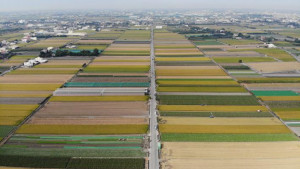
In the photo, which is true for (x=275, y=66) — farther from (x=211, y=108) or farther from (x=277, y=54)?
(x=211, y=108)

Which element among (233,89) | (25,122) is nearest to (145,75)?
(233,89)

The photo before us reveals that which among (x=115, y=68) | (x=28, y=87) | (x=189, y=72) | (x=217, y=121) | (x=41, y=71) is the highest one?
(x=115, y=68)

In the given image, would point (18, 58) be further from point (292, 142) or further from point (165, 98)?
point (292, 142)

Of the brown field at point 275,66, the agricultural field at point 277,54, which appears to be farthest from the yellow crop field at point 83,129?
the agricultural field at point 277,54

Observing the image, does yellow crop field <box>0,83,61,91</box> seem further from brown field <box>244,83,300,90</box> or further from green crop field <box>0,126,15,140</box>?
brown field <box>244,83,300,90</box>

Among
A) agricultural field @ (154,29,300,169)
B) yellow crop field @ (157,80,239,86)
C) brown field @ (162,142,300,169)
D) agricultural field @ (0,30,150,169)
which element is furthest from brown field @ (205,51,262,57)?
brown field @ (162,142,300,169)

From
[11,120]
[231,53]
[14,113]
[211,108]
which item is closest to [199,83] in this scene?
[211,108]

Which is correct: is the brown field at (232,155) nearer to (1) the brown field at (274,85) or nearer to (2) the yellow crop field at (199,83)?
(1) the brown field at (274,85)
